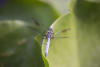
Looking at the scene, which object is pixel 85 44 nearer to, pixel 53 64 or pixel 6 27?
pixel 53 64

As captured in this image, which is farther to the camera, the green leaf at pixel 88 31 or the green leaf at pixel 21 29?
the green leaf at pixel 21 29

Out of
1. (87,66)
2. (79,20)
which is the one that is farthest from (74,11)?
(87,66)

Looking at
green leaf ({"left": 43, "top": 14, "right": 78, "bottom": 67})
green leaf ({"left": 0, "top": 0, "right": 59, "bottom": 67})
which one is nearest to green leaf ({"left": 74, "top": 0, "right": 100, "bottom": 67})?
green leaf ({"left": 43, "top": 14, "right": 78, "bottom": 67})

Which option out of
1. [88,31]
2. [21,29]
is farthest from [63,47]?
[21,29]

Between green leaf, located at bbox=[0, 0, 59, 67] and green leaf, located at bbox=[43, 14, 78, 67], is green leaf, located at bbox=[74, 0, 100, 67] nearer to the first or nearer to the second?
green leaf, located at bbox=[43, 14, 78, 67]

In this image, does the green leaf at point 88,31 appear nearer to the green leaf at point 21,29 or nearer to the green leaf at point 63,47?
the green leaf at point 63,47

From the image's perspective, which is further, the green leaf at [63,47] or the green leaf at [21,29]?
the green leaf at [21,29]

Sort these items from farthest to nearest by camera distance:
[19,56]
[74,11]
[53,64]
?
1. [19,56]
2. [74,11]
3. [53,64]

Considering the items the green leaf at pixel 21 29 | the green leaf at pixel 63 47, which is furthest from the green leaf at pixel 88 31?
the green leaf at pixel 21 29
